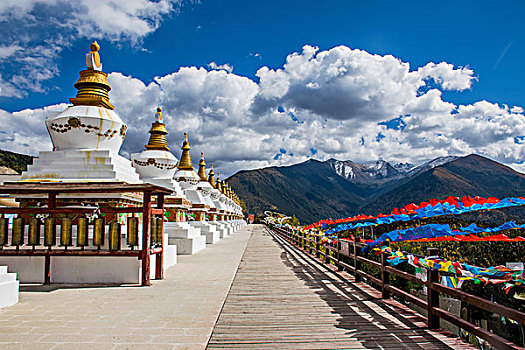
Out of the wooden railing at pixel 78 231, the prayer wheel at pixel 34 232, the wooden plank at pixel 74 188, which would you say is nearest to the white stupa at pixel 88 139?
the wooden plank at pixel 74 188

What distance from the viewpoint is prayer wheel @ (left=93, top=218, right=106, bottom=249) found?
9.40 metres

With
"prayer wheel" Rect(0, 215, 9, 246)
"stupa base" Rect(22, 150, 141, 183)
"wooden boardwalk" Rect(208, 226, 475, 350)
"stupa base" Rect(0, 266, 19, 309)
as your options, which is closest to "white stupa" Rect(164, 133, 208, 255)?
"stupa base" Rect(22, 150, 141, 183)

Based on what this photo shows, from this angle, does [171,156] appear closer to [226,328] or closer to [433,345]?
[226,328]

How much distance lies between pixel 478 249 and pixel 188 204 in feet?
35.5

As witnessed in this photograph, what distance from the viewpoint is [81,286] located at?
9.27 metres

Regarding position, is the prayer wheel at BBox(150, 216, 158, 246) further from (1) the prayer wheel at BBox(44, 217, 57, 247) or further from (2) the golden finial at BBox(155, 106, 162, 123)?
(2) the golden finial at BBox(155, 106, 162, 123)

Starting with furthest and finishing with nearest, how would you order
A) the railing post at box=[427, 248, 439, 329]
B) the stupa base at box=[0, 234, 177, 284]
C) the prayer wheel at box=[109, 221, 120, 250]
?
the stupa base at box=[0, 234, 177, 284], the prayer wheel at box=[109, 221, 120, 250], the railing post at box=[427, 248, 439, 329]

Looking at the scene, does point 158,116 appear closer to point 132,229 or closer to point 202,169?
point 132,229

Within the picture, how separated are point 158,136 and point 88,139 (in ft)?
24.0

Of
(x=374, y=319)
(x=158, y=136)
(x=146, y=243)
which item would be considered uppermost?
(x=158, y=136)

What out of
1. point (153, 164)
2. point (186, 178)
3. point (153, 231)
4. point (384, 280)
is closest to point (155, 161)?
point (153, 164)

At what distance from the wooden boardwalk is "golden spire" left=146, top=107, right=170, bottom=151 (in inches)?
420

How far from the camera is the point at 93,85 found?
42.5 ft

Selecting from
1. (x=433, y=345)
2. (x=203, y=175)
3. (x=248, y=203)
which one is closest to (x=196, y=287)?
(x=433, y=345)
